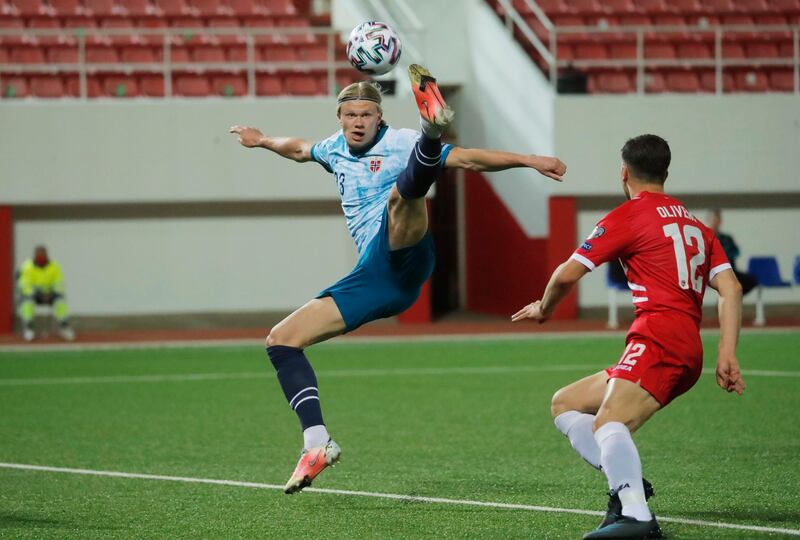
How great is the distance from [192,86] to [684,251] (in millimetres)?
17384

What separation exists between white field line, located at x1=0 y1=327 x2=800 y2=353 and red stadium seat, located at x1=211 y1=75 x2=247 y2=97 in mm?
4748

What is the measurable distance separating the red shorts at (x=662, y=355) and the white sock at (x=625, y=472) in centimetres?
26

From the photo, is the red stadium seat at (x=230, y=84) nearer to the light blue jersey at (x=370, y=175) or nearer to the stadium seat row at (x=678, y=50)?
the stadium seat row at (x=678, y=50)

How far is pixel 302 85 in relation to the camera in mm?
22094

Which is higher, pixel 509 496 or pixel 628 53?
pixel 628 53

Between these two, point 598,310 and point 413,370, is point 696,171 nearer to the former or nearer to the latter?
point 598,310

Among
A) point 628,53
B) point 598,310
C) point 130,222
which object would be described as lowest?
point 598,310

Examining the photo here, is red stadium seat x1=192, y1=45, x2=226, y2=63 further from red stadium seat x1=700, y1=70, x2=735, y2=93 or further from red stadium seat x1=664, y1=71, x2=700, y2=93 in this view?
red stadium seat x1=700, y1=70, x2=735, y2=93

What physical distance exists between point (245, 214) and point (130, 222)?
6.52 feet

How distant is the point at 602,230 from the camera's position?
17.9ft

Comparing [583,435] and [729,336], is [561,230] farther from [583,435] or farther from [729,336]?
[729,336]

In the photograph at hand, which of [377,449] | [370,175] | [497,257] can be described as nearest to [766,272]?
[497,257]

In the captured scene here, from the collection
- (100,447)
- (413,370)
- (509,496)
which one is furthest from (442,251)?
(509,496)

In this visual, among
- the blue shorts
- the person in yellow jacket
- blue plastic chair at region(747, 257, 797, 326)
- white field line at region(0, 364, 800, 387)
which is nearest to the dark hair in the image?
the blue shorts
